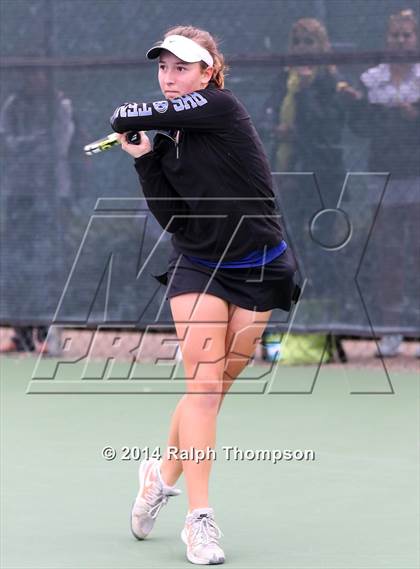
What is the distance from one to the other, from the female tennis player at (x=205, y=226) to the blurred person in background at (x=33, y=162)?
149 inches

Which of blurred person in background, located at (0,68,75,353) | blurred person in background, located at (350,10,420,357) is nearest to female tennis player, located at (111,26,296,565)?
blurred person in background, located at (350,10,420,357)

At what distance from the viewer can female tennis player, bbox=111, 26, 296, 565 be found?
148 inches

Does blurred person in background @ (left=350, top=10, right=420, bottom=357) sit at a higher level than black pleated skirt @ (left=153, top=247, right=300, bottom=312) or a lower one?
higher

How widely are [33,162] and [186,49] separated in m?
4.01

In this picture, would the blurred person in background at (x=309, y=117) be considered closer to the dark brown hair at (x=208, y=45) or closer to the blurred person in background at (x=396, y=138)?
the blurred person in background at (x=396, y=138)

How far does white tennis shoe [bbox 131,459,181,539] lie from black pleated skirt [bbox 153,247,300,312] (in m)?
0.55

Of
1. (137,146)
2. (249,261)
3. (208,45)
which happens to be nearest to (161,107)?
(137,146)

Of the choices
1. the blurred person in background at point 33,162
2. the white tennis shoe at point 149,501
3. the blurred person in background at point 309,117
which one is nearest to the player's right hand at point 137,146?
the white tennis shoe at point 149,501

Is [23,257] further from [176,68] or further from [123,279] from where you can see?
[176,68]

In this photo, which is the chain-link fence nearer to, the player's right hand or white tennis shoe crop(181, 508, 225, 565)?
the player's right hand

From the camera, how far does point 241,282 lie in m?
3.88

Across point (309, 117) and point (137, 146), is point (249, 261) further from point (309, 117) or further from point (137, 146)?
point (309, 117)

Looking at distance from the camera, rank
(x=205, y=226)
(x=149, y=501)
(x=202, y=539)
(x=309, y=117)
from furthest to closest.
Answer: (x=309, y=117)
(x=149, y=501)
(x=205, y=226)
(x=202, y=539)

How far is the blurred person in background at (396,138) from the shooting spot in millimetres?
7113
